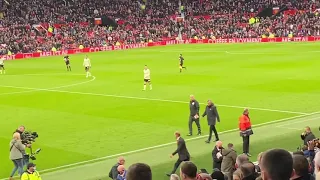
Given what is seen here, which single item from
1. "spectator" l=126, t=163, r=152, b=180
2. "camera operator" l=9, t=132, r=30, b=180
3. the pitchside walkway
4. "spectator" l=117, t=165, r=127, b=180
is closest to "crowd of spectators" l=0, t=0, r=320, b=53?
the pitchside walkway

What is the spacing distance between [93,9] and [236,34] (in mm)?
28549

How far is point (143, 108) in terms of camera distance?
3206 cm

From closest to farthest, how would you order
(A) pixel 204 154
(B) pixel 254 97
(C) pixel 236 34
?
(A) pixel 204 154, (B) pixel 254 97, (C) pixel 236 34

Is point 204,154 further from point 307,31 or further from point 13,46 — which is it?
point 307,31

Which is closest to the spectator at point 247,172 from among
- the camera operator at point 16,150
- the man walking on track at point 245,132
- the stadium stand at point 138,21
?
the camera operator at point 16,150

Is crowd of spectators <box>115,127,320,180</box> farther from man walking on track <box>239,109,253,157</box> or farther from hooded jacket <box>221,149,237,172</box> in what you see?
man walking on track <box>239,109,253,157</box>

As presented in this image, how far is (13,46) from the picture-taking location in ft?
261

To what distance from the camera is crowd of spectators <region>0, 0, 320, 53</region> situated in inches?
3440

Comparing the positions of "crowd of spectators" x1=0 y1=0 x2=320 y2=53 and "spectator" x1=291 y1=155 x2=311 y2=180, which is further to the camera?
"crowd of spectators" x1=0 y1=0 x2=320 y2=53

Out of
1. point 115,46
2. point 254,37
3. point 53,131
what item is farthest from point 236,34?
point 53,131

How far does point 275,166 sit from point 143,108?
26.6 m

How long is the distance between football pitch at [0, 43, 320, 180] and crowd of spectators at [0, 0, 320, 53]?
2877cm

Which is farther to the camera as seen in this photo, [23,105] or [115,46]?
[115,46]

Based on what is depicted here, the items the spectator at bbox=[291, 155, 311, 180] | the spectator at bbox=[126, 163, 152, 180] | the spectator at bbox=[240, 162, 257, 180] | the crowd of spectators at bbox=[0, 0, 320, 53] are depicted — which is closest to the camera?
the spectator at bbox=[126, 163, 152, 180]
